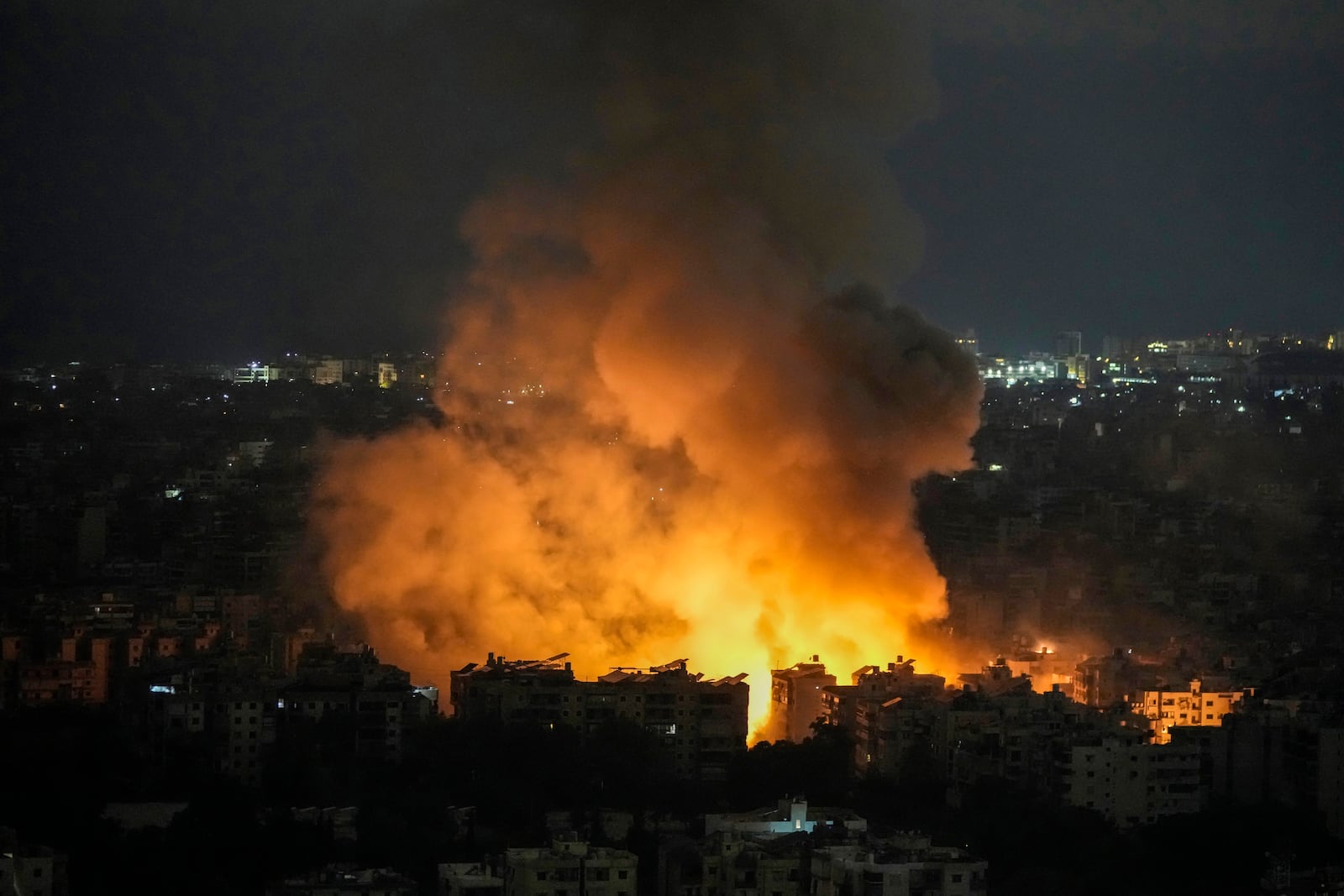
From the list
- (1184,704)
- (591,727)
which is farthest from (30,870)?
(1184,704)

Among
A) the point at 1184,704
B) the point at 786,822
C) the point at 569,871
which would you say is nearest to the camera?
the point at 569,871

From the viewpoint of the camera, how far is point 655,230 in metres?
21.9

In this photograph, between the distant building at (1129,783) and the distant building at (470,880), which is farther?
the distant building at (1129,783)

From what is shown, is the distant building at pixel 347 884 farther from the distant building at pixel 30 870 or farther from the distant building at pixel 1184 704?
the distant building at pixel 1184 704

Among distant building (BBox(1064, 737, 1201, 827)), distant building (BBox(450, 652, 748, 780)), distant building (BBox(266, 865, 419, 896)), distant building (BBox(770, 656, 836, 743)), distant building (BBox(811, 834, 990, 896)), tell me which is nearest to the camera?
distant building (BBox(266, 865, 419, 896))

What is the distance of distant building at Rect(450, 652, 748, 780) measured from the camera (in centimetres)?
1788

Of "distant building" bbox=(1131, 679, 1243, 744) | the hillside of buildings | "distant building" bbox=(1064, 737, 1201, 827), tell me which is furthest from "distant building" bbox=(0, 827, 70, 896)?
"distant building" bbox=(1131, 679, 1243, 744)

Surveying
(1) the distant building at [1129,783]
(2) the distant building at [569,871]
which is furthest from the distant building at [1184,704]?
(2) the distant building at [569,871]

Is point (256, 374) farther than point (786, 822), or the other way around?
point (256, 374)

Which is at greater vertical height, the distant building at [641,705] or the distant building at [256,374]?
the distant building at [256,374]

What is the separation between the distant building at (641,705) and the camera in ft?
58.6

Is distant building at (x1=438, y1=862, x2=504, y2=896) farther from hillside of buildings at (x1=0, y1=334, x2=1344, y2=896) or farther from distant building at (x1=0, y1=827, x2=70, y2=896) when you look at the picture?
distant building at (x1=0, y1=827, x2=70, y2=896)

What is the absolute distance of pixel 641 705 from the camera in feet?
59.8

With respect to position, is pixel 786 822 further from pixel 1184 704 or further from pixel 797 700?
pixel 1184 704
